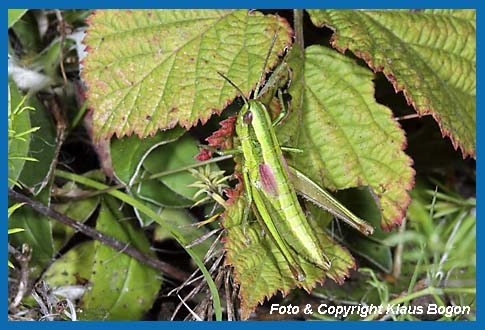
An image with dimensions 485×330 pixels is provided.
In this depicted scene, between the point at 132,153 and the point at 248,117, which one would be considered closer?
the point at 248,117

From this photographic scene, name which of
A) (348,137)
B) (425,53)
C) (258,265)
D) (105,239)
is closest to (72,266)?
(105,239)

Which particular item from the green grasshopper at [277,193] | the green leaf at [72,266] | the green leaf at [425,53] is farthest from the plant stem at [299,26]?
the green leaf at [72,266]

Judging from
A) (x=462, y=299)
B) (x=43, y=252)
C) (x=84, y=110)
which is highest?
(x=84, y=110)

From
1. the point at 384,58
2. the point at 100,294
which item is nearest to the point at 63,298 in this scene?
the point at 100,294

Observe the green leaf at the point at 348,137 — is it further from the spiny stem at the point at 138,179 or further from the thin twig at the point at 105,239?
the thin twig at the point at 105,239

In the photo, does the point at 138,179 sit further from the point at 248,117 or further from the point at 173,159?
the point at 248,117

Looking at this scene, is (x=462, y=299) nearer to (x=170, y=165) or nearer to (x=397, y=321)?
(x=397, y=321)
